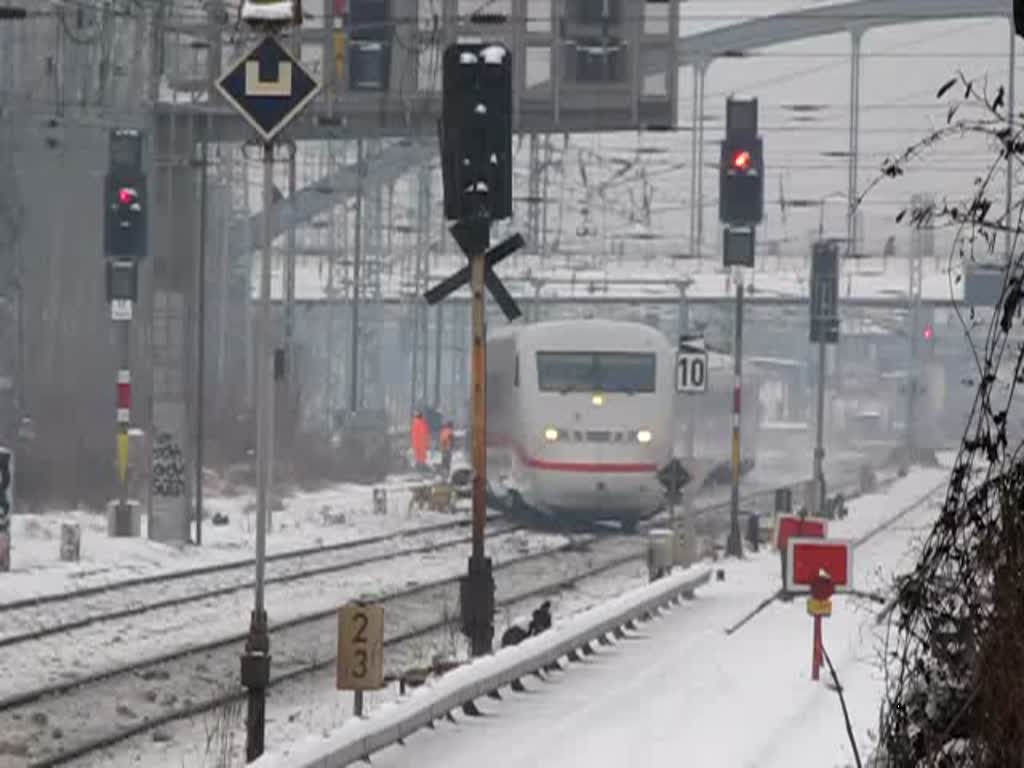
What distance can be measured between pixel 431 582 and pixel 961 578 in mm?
23526

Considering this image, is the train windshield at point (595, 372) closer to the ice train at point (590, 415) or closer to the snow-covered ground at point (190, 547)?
the ice train at point (590, 415)

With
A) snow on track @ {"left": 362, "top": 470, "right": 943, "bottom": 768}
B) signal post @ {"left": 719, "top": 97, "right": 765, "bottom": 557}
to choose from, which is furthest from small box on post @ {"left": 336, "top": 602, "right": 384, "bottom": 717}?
signal post @ {"left": 719, "top": 97, "right": 765, "bottom": 557}

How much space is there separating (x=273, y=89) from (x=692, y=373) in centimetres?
2059

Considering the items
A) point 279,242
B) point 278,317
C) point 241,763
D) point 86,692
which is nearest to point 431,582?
point 86,692

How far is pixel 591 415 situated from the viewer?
43969 mm

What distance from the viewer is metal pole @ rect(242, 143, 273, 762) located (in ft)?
51.2

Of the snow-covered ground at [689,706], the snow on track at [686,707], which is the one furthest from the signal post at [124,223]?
the snow on track at [686,707]

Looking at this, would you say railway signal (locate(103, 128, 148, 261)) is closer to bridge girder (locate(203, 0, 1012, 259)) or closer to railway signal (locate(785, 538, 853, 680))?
railway signal (locate(785, 538, 853, 680))

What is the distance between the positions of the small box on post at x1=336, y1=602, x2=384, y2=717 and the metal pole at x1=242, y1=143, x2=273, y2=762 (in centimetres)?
68

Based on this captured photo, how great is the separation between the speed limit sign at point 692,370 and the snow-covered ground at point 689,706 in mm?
8710

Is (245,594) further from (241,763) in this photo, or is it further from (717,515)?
(717,515)

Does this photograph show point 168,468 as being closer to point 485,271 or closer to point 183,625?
point 183,625

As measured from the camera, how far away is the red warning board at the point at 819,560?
73.8 feet

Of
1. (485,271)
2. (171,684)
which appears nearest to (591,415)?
(485,271)
